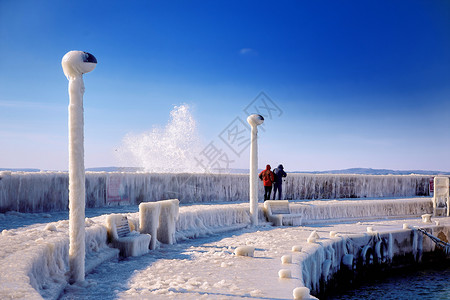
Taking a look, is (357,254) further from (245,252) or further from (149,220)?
(149,220)

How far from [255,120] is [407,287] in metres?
6.34

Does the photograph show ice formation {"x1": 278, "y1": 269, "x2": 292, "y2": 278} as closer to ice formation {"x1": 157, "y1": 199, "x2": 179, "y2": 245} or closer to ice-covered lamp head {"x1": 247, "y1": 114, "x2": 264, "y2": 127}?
ice formation {"x1": 157, "y1": 199, "x2": 179, "y2": 245}

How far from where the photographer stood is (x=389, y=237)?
12.3m

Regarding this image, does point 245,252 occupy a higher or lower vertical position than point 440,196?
lower

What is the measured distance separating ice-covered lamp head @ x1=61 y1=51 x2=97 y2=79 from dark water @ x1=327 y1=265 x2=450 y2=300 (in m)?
7.74

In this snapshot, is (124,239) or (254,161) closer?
(124,239)

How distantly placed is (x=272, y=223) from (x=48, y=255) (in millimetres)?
8590

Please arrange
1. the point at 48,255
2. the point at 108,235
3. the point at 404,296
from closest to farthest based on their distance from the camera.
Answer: the point at 48,255 → the point at 108,235 → the point at 404,296

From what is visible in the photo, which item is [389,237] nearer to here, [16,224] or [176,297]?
[176,297]

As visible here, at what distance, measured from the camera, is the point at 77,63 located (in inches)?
202

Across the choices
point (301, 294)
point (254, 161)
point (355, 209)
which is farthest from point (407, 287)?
point (301, 294)

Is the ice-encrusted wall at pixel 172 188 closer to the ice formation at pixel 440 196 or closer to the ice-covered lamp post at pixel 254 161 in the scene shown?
the ice formation at pixel 440 196

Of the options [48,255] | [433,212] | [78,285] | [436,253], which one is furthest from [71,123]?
[433,212]

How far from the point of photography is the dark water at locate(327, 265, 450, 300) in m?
10.8
